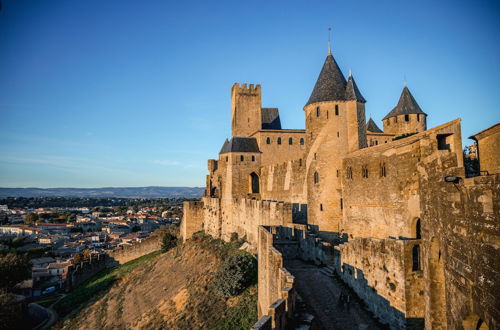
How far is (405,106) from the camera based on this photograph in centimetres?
Answer: 3844

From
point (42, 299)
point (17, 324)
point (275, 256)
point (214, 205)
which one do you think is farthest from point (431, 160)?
point (42, 299)

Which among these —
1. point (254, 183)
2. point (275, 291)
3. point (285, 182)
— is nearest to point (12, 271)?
point (254, 183)

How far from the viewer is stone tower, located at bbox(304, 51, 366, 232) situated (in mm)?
23297

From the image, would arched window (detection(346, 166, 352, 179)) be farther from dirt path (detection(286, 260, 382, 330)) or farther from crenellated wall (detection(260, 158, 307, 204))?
dirt path (detection(286, 260, 382, 330))

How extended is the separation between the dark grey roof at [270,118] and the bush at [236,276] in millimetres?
26986

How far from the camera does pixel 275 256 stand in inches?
Result: 503

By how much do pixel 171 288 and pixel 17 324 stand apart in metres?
18.4

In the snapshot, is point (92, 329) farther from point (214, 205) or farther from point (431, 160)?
point (431, 160)

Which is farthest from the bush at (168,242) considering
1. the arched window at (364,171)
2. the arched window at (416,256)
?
the arched window at (416,256)

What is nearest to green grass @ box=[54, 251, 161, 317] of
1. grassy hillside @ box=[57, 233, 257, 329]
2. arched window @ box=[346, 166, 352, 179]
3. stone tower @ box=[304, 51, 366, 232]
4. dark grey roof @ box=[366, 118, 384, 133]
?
grassy hillside @ box=[57, 233, 257, 329]

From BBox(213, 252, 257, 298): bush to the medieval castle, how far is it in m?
1.38

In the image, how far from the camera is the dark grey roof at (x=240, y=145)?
115ft

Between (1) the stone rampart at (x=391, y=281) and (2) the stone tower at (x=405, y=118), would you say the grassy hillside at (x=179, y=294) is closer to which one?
(1) the stone rampart at (x=391, y=281)

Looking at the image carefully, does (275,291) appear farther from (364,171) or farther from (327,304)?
(364,171)
